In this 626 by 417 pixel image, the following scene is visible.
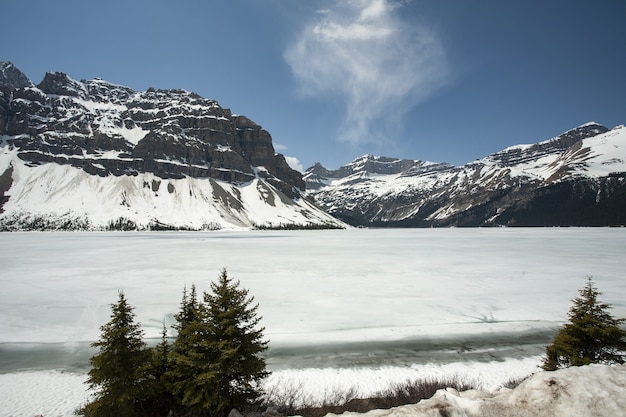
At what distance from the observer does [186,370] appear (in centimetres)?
1070

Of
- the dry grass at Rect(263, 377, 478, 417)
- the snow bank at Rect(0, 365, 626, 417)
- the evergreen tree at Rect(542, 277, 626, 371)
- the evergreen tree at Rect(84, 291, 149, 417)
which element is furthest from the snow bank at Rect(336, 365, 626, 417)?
the evergreen tree at Rect(84, 291, 149, 417)

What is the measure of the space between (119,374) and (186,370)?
78.1 inches

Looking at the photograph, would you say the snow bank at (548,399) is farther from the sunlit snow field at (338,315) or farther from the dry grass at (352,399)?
the sunlit snow field at (338,315)

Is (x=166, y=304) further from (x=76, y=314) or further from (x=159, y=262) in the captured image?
(x=159, y=262)

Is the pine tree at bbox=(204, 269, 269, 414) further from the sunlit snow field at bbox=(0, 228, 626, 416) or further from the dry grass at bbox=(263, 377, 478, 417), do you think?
the sunlit snow field at bbox=(0, 228, 626, 416)

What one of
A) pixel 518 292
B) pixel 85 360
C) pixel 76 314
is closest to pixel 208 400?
pixel 85 360

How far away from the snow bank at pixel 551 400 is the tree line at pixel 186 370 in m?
5.74

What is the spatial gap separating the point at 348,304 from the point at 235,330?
1551 centimetres

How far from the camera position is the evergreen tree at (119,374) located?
966 centimetres

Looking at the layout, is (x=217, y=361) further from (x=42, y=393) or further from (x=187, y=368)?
(x=42, y=393)

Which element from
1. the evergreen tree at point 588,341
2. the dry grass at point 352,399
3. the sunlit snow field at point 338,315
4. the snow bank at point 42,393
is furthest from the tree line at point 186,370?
the evergreen tree at point 588,341

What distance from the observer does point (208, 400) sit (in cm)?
969

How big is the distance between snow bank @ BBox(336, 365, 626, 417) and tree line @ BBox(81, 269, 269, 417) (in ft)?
18.8

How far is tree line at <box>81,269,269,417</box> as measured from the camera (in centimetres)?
981
